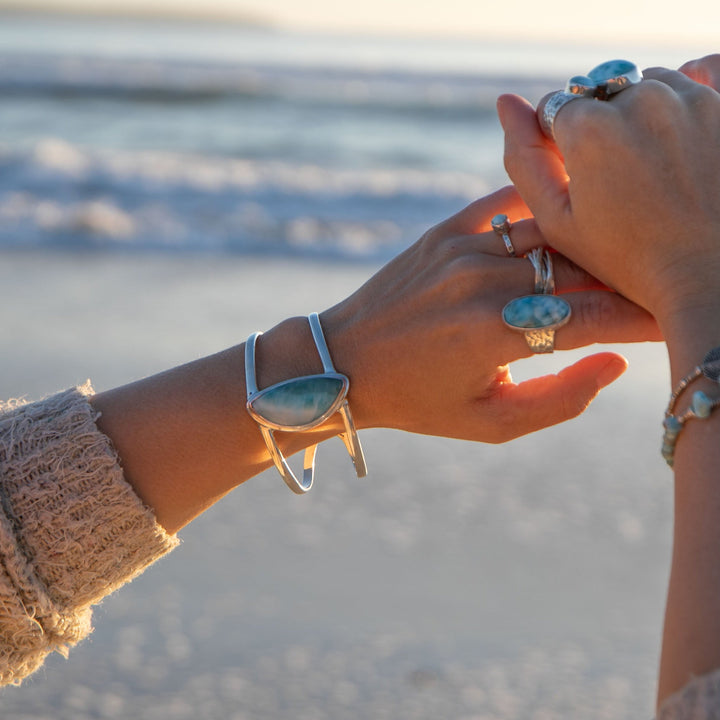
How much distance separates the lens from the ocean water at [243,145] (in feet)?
17.4

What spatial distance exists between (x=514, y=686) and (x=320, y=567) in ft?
1.95

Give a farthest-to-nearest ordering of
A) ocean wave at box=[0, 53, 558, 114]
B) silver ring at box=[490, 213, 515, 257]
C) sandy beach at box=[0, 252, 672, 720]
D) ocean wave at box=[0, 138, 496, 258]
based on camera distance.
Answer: ocean wave at box=[0, 53, 558, 114]
ocean wave at box=[0, 138, 496, 258]
sandy beach at box=[0, 252, 672, 720]
silver ring at box=[490, 213, 515, 257]

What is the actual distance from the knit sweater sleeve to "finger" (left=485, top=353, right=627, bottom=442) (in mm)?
500

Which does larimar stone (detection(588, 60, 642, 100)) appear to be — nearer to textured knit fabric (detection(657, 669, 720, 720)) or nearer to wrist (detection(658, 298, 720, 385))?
wrist (detection(658, 298, 720, 385))

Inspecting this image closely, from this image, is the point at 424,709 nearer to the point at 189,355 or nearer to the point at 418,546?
the point at 418,546

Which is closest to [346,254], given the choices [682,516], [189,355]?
[189,355]

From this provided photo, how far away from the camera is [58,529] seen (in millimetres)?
1093

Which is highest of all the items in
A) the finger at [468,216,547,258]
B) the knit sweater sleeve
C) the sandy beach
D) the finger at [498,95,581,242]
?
the finger at [498,95,581,242]

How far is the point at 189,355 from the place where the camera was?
10.9 feet

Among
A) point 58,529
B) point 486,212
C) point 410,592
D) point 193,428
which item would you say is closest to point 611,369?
point 486,212

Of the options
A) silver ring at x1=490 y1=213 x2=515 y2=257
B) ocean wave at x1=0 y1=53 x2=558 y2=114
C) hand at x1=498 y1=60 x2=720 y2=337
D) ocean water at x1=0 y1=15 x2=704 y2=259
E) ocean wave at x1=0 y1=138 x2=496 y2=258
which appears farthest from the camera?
ocean wave at x1=0 y1=53 x2=558 y2=114

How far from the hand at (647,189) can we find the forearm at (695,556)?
0.16 meters

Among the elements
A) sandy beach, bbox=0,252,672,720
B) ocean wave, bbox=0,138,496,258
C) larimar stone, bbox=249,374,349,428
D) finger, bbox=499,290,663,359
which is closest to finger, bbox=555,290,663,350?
finger, bbox=499,290,663,359

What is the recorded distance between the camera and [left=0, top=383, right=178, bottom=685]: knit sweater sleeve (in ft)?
3.53
